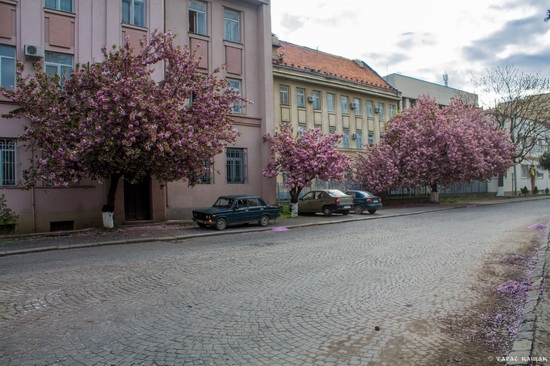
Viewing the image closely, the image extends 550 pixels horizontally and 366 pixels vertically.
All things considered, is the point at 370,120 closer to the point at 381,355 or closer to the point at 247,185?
the point at 247,185

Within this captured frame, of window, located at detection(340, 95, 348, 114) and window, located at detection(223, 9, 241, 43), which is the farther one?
window, located at detection(340, 95, 348, 114)

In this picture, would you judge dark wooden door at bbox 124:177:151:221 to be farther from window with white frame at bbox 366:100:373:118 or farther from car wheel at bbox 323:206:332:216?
window with white frame at bbox 366:100:373:118

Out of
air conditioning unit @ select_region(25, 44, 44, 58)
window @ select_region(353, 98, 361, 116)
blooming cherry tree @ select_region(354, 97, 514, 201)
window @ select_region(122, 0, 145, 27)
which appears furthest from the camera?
window @ select_region(353, 98, 361, 116)

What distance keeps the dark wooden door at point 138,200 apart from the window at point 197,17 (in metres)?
8.24

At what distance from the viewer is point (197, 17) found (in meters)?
21.0

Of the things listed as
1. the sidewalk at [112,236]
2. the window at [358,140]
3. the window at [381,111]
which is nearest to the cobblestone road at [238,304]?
the sidewalk at [112,236]

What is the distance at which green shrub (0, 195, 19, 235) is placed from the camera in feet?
49.0

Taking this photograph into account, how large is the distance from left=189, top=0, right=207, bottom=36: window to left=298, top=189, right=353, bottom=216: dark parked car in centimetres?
1062

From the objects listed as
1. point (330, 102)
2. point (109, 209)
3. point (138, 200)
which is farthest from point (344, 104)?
point (109, 209)

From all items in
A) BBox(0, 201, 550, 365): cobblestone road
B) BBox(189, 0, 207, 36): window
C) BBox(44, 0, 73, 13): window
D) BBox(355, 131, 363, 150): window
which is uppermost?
BBox(189, 0, 207, 36): window

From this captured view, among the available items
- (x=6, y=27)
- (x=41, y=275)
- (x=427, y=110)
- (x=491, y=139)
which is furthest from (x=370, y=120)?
(x=41, y=275)

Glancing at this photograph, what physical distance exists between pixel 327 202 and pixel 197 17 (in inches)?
472

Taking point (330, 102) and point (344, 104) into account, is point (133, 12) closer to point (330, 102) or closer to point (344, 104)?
point (330, 102)

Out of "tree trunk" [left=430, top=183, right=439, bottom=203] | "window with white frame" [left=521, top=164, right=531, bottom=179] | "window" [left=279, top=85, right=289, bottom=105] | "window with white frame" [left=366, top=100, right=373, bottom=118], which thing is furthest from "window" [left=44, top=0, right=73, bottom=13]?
"window with white frame" [left=521, top=164, right=531, bottom=179]
